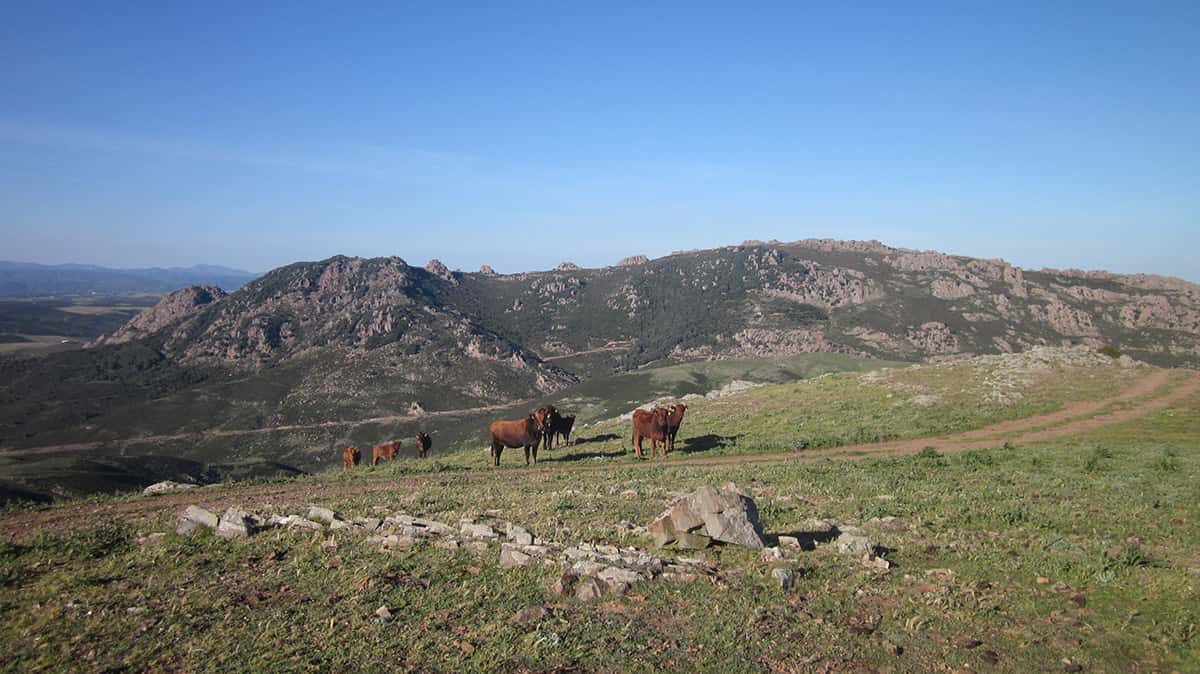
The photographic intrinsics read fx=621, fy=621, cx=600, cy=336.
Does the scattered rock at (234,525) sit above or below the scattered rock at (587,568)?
below

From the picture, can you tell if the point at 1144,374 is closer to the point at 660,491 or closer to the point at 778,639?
the point at 660,491

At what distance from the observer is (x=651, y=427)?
27828 millimetres

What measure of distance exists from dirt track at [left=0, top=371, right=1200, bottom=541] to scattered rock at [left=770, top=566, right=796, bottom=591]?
13372 mm

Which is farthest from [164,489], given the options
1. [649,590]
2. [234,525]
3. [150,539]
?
[649,590]

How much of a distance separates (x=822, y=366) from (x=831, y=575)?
265ft

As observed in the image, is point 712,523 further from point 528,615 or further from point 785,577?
point 528,615

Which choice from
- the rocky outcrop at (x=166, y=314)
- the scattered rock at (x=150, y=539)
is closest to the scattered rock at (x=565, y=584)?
the scattered rock at (x=150, y=539)

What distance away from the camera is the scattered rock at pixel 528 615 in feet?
28.1

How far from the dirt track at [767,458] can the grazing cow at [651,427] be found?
1512 millimetres

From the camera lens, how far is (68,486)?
45.6 metres

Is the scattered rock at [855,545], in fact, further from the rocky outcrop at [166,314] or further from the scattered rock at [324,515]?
the rocky outcrop at [166,314]

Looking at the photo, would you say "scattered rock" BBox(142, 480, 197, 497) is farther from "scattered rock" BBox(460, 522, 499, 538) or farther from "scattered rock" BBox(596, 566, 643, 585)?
"scattered rock" BBox(596, 566, 643, 585)

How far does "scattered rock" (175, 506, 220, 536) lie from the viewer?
12617 mm

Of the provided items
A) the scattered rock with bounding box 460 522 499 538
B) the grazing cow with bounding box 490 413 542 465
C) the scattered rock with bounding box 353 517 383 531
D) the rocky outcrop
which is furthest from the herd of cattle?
the rocky outcrop
